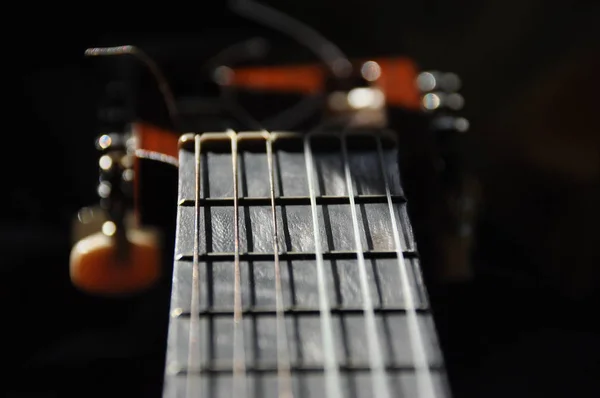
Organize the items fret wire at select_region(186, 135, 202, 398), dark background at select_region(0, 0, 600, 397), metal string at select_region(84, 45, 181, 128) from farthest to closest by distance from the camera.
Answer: dark background at select_region(0, 0, 600, 397) < metal string at select_region(84, 45, 181, 128) < fret wire at select_region(186, 135, 202, 398)

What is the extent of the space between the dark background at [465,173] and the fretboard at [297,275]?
0.21m

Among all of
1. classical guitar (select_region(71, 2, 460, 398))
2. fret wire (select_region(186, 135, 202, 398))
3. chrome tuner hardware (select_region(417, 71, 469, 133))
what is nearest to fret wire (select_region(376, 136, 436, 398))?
classical guitar (select_region(71, 2, 460, 398))

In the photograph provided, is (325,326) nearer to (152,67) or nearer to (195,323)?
(195,323)

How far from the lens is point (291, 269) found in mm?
437

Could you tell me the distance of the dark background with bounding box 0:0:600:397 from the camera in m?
0.96

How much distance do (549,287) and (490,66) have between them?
1.37ft

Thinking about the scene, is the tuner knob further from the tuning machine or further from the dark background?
the dark background

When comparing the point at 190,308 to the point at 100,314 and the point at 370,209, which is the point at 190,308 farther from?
the point at 100,314

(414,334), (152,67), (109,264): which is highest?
(152,67)

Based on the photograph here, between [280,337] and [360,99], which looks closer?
[280,337]

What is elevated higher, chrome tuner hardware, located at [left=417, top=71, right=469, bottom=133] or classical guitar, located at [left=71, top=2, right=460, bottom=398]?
chrome tuner hardware, located at [left=417, top=71, right=469, bottom=133]

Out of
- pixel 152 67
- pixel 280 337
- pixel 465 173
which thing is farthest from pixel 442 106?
pixel 280 337

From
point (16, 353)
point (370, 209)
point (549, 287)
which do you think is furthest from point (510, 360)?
point (16, 353)

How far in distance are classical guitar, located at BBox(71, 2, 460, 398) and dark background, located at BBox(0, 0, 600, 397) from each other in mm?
215
